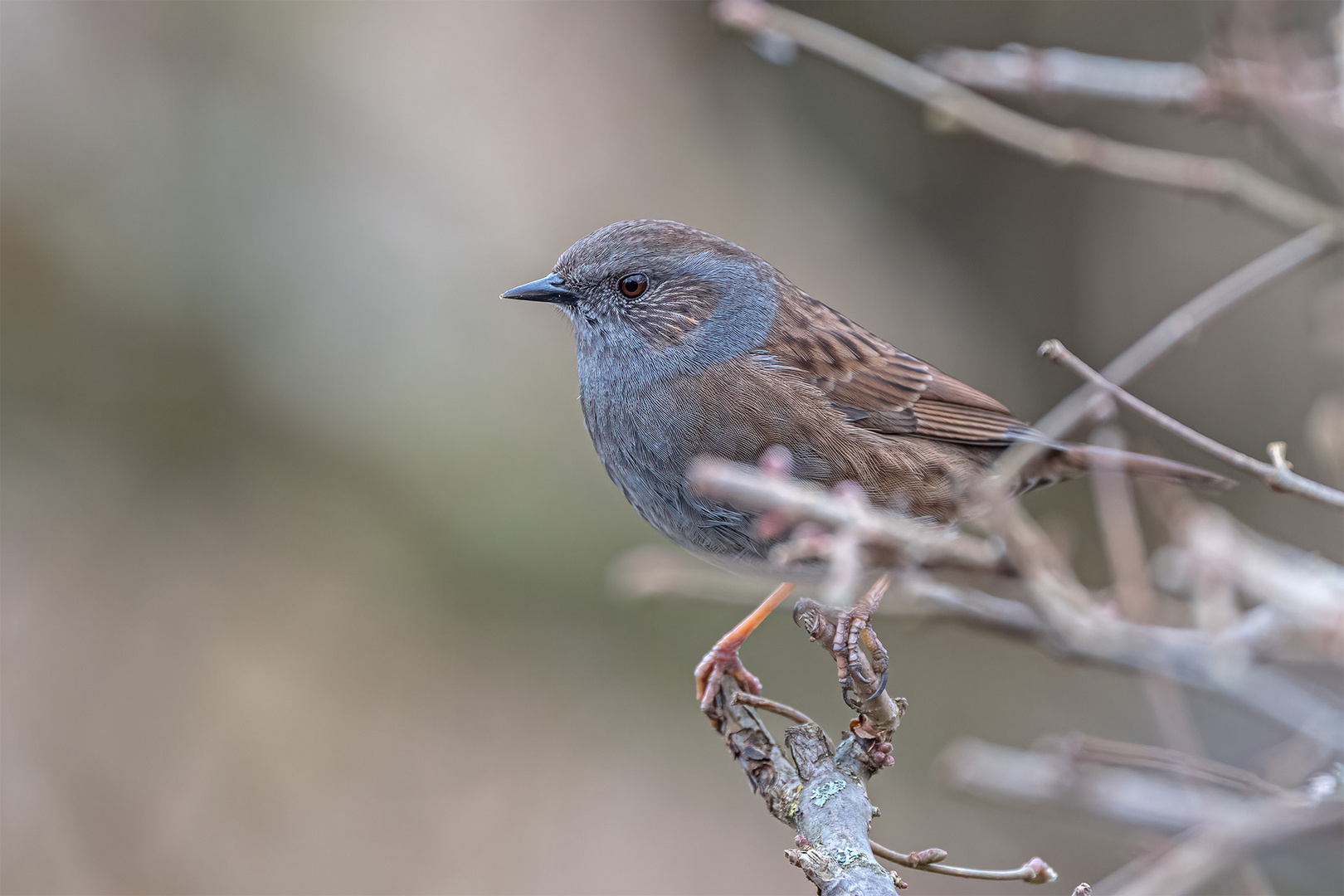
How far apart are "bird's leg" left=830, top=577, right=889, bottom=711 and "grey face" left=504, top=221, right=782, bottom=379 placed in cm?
123

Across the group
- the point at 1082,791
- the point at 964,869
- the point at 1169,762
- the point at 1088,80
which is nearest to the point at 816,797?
the point at 964,869

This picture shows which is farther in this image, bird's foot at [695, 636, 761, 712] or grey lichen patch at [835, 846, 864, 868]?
bird's foot at [695, 636, 761, 712]

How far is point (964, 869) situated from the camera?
2.28 meters

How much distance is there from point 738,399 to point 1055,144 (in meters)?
1.30

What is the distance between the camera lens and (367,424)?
6.52 m

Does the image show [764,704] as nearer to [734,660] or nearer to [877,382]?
[734,660]

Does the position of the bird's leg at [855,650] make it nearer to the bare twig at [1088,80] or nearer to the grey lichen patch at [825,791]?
the grey lichen patch at [825,791]

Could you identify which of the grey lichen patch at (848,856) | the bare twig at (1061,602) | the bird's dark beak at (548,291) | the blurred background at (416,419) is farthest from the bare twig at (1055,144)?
the blurred background at (416,419)

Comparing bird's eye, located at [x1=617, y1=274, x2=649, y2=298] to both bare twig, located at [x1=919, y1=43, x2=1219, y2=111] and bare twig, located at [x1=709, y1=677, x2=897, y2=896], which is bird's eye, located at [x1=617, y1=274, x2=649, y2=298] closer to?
bare twig, located at [x1=919, y1=43, x2=1219, y2=111]

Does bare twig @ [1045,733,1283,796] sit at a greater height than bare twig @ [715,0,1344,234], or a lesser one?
lesser

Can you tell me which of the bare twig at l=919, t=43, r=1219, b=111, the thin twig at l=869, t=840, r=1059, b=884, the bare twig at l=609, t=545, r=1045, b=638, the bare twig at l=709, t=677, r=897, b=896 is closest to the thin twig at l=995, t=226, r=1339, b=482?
the bare twig at l=609, t=545, r=1045, b=638

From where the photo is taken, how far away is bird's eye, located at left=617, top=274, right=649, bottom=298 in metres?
3.74

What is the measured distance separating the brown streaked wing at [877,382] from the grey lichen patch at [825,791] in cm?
148

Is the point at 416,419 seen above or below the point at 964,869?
above
